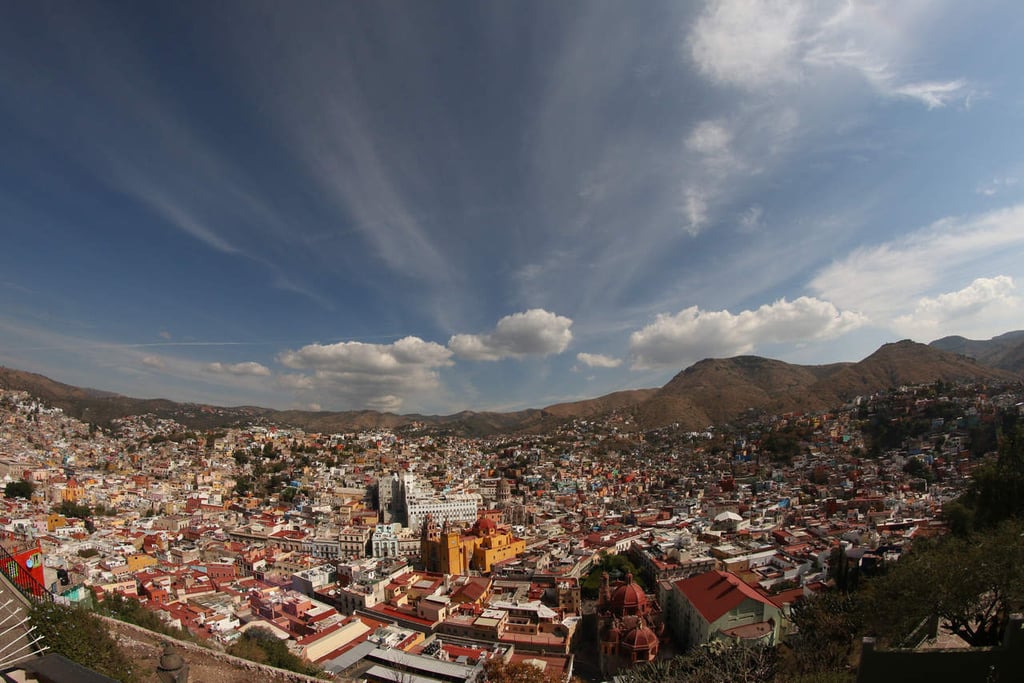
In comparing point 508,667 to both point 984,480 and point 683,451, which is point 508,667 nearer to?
point 984,480

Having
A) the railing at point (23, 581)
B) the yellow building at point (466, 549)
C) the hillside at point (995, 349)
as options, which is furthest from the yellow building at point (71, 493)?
the hillside at point (995, 349)

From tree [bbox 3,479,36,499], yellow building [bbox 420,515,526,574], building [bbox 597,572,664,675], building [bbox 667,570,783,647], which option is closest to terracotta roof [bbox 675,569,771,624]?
building [bbox 667,570,783,647]

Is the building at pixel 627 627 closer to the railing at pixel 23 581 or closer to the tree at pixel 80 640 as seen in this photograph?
the tree at pixel 80 640

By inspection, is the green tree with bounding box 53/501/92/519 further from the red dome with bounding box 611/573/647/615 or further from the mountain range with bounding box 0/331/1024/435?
the mountain range with bounding box 0/331/1024/435

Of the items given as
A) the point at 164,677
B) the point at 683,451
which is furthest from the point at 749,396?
the point at 164,677

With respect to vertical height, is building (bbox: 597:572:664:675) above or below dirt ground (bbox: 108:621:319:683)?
below
